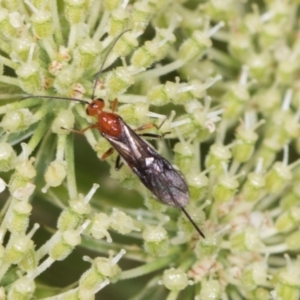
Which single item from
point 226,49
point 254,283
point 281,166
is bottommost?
point 254,283

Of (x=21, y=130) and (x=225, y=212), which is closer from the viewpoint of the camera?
(x=21, y=130)

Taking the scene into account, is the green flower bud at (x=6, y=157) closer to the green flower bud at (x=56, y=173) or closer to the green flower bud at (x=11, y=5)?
the green flower bud at (x=56, y=173)

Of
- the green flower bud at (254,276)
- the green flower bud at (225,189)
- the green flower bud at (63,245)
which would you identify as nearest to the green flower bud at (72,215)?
the green flower bud at (63,245)

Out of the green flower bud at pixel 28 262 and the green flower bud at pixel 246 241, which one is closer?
the green flower bud at pixel 28 262

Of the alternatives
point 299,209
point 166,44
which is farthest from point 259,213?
point 166,44

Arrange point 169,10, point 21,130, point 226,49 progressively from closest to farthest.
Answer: point 21,130 < point 169,10 < point 226,49

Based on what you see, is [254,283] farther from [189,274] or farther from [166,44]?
[166,44]
